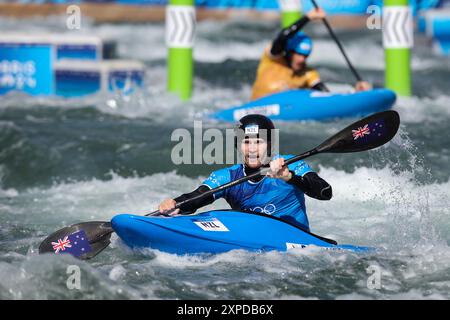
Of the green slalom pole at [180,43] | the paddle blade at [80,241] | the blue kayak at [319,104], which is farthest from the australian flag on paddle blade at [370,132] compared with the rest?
the green slalom pole at [180,43]

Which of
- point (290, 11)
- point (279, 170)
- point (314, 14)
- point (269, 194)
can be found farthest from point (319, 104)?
point (279, 170)

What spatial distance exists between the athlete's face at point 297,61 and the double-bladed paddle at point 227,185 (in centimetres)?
406

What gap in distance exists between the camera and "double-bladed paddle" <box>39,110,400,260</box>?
610 centimetres

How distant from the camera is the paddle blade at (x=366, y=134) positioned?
21.0 feet

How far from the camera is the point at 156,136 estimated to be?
33.2 ft

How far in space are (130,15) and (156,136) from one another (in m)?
7.63

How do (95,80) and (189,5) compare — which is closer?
(189,5)

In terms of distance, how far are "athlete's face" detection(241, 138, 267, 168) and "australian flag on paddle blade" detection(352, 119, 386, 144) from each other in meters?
0.71

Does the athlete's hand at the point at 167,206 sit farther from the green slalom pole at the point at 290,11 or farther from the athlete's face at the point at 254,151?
the green slalom pole at the point at 290,11

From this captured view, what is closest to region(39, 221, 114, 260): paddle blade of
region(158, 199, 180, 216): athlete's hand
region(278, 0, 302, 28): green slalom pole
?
region(158, 199, 180, 216): athlete's hand

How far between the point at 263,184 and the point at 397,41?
17.4ft

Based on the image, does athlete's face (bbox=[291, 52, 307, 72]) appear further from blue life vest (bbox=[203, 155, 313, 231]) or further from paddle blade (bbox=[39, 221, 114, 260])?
paddle blade (bbox=[39, 221, 114, 260])

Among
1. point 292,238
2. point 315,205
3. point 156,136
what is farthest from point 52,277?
point 156,136
